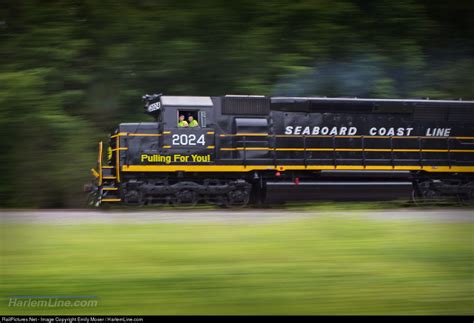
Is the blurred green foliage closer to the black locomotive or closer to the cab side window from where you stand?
the black locomotive

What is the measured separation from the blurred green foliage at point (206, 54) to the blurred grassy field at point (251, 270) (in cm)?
1072

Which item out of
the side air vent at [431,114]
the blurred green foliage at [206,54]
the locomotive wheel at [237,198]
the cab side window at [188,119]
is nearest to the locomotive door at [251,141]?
the locomotive wheel at [237,198]

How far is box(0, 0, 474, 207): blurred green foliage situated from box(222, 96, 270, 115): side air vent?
3130 millimetres

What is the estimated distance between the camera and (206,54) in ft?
60.8

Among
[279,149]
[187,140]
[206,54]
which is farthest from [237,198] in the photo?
[206,54]

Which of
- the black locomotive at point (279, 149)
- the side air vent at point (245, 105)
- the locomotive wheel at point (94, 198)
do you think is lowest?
the locomotive wheel at point (94, 198)

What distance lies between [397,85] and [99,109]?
1075 centimetres

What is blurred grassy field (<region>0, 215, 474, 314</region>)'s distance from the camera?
4.82 m

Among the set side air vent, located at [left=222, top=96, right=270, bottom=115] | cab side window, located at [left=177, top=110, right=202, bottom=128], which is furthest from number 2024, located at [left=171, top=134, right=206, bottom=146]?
side air vent, located at [left=222, top=96, right=270, bottom=115]

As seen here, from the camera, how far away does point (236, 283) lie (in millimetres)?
5211

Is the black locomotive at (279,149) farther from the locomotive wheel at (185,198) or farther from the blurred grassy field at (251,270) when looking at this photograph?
the blurred grassy field at (251,270)

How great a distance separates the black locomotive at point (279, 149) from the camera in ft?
46.7

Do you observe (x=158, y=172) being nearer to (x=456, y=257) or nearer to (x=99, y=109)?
(x=99, y=109)

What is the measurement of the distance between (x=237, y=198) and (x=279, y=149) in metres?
1.84
